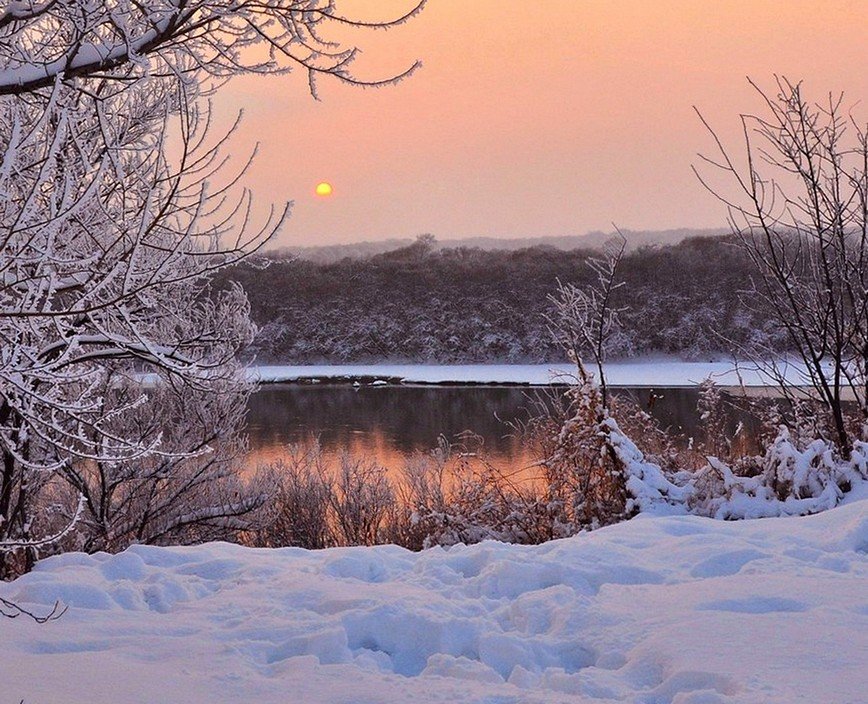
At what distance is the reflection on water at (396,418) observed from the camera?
18.1 m

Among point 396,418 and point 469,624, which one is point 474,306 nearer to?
point 396,418

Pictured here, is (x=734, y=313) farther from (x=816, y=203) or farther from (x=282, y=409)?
(x=816, y=203)

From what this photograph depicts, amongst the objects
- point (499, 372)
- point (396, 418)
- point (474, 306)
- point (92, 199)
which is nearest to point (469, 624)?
point (92, 199)

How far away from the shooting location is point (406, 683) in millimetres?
2924

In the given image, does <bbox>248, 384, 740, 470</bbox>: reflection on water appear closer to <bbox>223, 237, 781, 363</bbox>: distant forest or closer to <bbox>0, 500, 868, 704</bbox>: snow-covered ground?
<bbox>0, 500, 868, 704</bbox>: snow-covered ground

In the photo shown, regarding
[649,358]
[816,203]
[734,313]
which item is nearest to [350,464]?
[816,203]

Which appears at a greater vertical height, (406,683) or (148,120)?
(148,120)

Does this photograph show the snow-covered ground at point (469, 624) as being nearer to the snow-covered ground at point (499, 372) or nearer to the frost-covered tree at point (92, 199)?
the frost-covered tree at point (92, 199)

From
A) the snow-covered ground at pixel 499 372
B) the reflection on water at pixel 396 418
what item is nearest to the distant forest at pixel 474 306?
the snow-covered ground at pixel 499 372

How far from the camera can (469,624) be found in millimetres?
3441

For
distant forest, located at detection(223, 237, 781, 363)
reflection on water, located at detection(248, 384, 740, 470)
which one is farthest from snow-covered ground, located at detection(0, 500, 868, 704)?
distant forest, located at detection(223, 237, 781, 363)

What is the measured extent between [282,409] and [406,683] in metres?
24.3

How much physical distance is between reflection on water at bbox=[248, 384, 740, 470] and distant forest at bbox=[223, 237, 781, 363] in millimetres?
12508

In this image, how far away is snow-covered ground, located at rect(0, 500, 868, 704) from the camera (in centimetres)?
282
